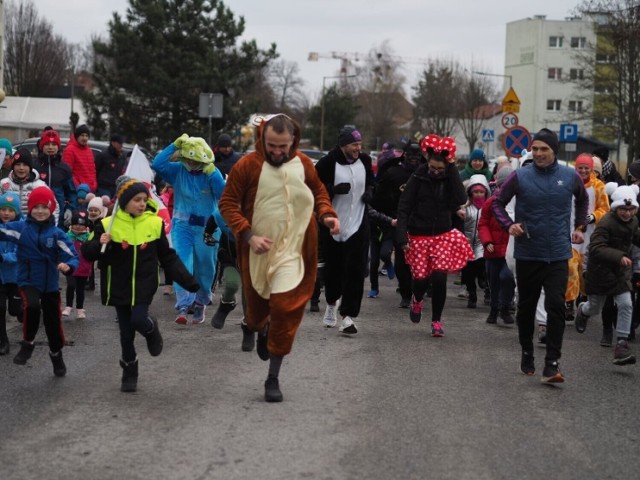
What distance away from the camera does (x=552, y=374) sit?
843 centimetres

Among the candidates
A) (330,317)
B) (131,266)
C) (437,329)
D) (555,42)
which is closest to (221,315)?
A: (330,317)

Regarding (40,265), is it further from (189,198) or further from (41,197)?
(189,198)

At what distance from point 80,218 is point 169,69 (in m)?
28.6

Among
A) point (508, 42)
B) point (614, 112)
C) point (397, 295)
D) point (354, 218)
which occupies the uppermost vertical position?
point (508, 42)

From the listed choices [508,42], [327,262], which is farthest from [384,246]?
[508,42]

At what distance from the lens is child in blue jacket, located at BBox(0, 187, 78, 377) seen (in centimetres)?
869

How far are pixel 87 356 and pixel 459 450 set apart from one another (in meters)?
4.15

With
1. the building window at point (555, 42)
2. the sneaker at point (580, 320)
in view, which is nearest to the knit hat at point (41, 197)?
the sneaker at point (580, 320)

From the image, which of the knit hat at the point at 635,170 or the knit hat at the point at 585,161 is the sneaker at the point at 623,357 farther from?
the knit hat at the point at 585,161

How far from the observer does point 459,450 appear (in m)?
6.42

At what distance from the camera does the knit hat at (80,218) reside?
12673 mm

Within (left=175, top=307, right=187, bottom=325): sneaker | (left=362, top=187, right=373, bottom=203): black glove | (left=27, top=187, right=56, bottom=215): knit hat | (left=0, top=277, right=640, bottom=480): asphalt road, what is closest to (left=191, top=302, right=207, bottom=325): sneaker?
(left=175, top=307, right=187, bottom=325): sneaker

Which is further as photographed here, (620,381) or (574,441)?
(620,381)

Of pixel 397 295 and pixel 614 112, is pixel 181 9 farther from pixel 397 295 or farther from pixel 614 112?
pixel 397 295
